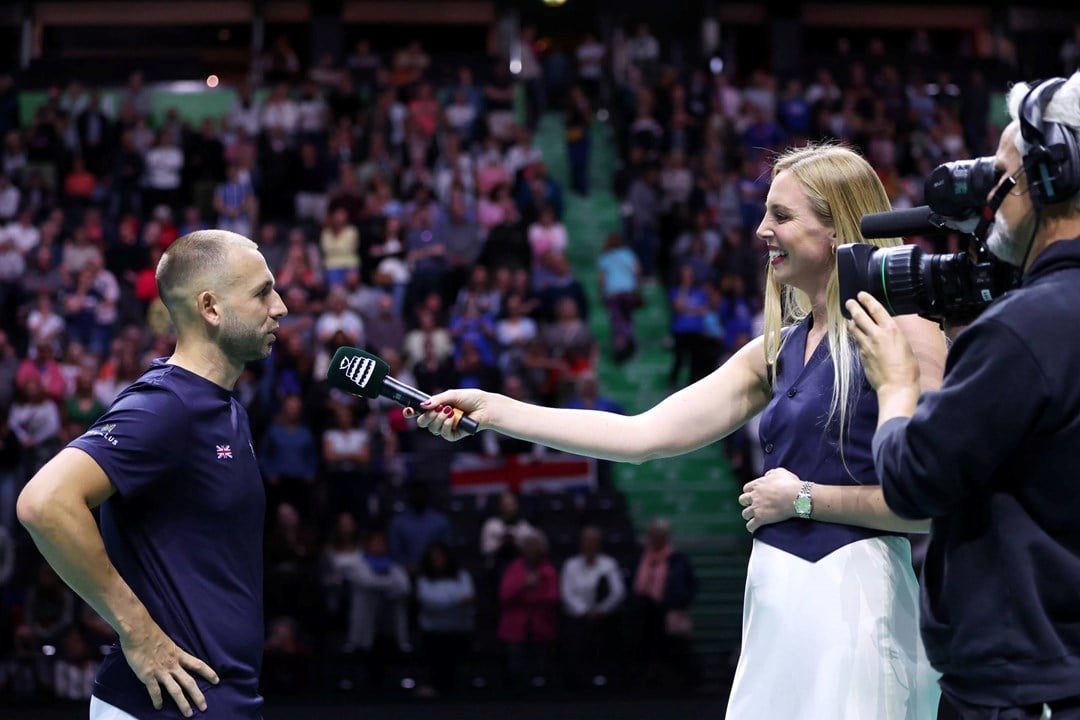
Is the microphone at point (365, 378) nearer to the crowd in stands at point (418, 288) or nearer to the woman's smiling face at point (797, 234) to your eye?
the woman's smiling face at point (797, 234)

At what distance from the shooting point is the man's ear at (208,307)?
3.46 meters

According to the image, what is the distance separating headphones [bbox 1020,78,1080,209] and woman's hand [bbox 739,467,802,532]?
3.07 feet

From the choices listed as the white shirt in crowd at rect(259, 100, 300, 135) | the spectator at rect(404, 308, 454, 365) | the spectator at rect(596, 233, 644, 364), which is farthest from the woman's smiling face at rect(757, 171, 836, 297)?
the white shirt in crowd at rect(259, 100, 300, 135)

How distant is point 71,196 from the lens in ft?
53.4

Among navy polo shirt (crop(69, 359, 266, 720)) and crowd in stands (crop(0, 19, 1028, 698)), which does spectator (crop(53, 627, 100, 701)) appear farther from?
navy polo shirt (crop(69, 359, 266, 720))

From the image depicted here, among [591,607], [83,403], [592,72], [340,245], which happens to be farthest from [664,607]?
[592,72]

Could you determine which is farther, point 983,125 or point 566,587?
point 983,125

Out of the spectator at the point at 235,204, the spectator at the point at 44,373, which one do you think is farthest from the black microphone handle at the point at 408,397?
the spectator at the point at 235,204

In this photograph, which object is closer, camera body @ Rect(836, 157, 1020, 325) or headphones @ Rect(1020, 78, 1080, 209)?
headphones @ Rect(1020, 78, 1080, 209)

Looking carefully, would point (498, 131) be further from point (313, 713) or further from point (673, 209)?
point (313, 713)

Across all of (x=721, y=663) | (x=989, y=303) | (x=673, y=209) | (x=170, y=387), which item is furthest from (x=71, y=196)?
(x=989, y=303)

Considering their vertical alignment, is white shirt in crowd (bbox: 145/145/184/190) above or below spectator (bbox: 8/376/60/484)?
above

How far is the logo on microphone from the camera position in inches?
138

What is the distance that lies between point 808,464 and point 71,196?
48.0ft
